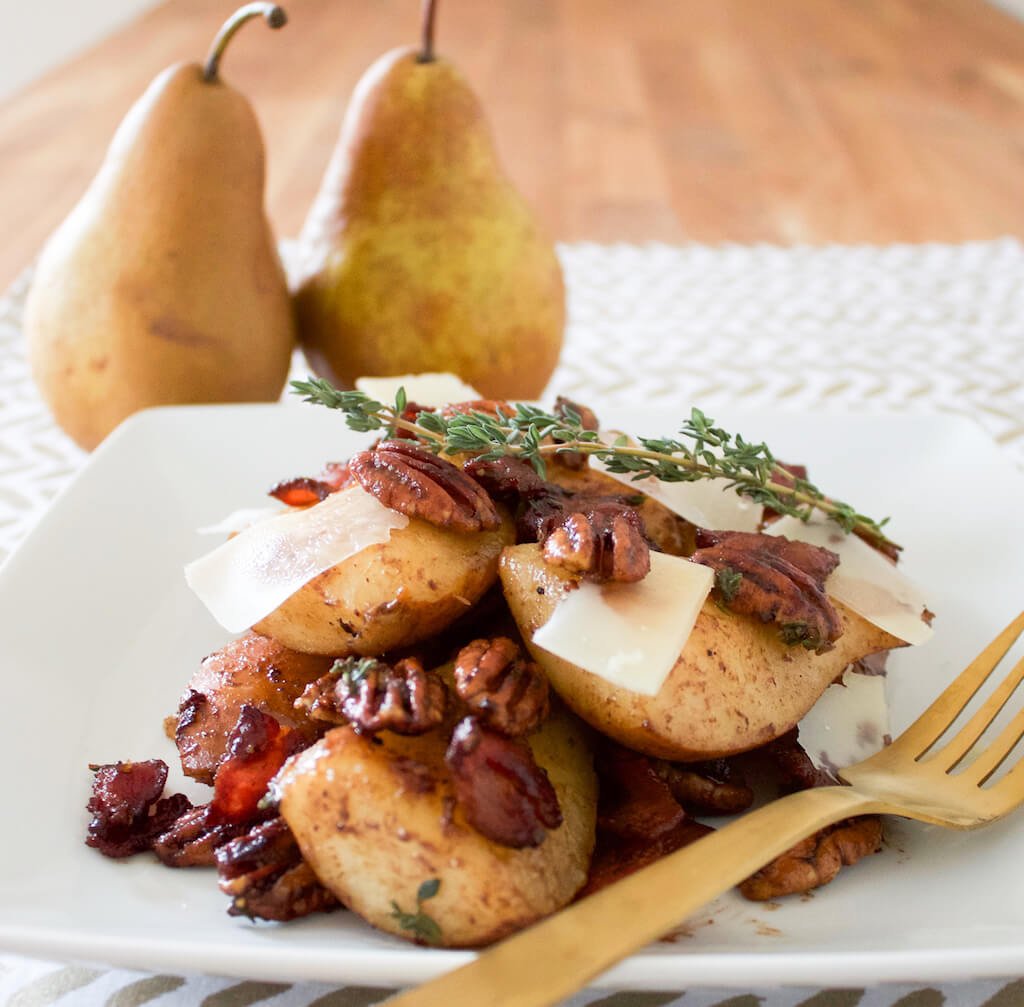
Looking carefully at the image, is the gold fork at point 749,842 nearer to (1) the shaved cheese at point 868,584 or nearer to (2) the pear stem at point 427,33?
(1) the shaved cheese at point 868,584

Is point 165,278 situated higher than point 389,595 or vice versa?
point 165,278

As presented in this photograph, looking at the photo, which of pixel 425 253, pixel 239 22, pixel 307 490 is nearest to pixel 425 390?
pixel 307 490

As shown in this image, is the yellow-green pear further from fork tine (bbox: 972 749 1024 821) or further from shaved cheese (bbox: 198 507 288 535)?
fork tine (bbox: 972 749 1024 821)

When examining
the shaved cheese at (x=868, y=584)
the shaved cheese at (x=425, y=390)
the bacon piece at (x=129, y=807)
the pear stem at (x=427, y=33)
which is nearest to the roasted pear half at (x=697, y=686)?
the shaved cheese at (x=868, y=584)

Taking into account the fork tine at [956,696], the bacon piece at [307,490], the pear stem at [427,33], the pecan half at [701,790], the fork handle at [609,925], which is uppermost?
the pear stem at [427,33]

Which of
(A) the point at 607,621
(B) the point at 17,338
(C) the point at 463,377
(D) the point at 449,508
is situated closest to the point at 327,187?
(C) the point at 463,377

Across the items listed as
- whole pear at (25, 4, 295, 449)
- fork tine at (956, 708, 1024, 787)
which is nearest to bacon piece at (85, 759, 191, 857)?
fork tine at (956, 708, 1024, 787)

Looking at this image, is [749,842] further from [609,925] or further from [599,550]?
[599,550]
